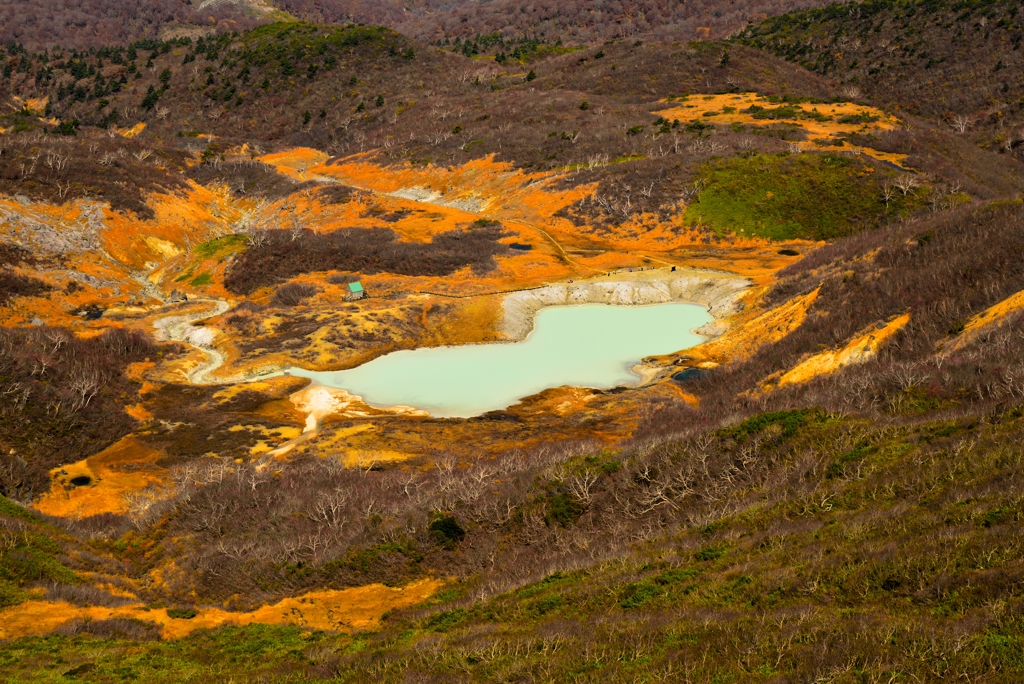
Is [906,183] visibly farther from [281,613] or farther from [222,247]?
[281,613]

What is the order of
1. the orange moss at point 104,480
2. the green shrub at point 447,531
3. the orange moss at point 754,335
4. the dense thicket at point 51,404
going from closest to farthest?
the green shrub at point 447,531
the orange moss at point 104,480
the dense thicket at point 51,404
the orange moss at point 754,335


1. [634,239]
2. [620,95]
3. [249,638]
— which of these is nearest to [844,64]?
[620,95]

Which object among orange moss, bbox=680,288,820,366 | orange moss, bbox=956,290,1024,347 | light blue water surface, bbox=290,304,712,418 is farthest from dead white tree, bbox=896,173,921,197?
orange moss, bbox=956,290,1024,347

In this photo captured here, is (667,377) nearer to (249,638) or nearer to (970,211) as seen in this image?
(970,211)

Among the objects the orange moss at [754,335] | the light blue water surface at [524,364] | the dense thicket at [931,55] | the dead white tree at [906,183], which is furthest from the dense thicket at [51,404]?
the dense thicket at [931,55]

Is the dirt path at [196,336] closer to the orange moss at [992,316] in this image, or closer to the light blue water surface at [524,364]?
the light blue water surface at [524,364]

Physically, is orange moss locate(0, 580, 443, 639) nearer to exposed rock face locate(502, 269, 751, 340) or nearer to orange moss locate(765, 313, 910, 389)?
orange moss locate(765, 313, 910, 389)
